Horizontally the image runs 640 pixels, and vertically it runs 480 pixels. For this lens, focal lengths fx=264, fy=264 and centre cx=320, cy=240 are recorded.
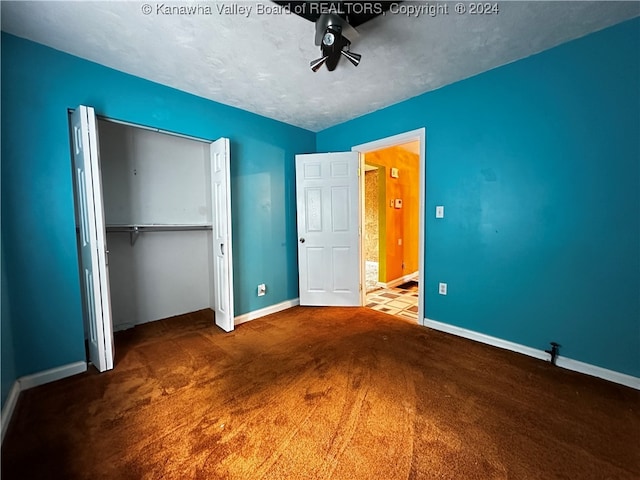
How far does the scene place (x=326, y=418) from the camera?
5.03ft

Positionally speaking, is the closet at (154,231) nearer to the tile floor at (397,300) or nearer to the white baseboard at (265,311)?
the white baseboard at (265,311)

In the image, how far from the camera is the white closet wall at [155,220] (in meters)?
2.84

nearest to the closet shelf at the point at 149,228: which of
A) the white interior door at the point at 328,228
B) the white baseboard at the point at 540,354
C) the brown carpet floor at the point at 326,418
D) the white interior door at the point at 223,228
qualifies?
the white interior door at the point at 223,228

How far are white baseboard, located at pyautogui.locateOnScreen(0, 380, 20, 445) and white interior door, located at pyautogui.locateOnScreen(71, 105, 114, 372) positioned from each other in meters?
0.41

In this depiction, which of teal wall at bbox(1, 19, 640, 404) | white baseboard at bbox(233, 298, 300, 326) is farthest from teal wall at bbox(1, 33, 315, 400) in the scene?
white baseboard at bbox(233, 298, 300, 326)

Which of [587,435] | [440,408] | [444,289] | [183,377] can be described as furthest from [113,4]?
[587,435]

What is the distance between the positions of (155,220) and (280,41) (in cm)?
237

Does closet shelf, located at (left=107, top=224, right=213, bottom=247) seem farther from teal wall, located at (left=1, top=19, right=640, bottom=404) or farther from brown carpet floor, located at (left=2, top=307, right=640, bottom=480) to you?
brown carpet floor, located at (left=2, top=307, right=640, bottom=480)

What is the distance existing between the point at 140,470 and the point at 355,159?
10.7ft

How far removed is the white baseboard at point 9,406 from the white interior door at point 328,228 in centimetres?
257

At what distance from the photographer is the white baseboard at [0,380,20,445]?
1.44 metres

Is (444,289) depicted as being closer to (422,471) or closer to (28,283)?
(422,471)

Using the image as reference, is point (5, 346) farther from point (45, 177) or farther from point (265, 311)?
point (265, 311)

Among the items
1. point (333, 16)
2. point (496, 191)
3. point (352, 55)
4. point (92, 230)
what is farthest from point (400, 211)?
point (92, 230)
